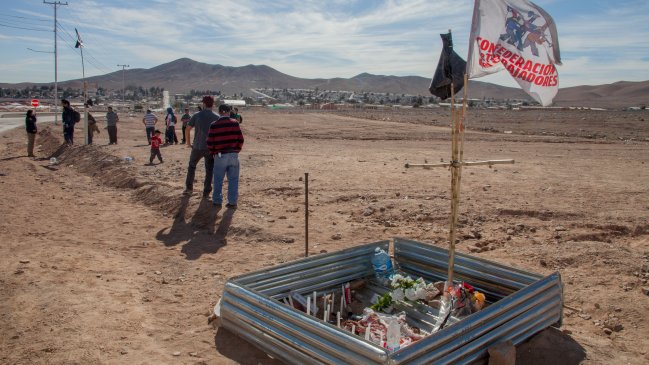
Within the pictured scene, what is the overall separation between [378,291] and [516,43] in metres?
2.77

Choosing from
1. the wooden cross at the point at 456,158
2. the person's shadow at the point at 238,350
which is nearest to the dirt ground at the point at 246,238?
the person's shadow at the point at 238,350

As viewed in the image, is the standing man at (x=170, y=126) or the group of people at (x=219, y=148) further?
the standing man at (x=170, y=126)

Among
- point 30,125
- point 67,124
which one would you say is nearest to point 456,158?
point 30,125

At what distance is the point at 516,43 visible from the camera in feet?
14.7

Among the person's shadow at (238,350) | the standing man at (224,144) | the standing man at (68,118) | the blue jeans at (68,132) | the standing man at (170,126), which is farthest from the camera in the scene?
the standing man at (170,126)

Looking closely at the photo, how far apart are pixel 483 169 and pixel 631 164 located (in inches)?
199

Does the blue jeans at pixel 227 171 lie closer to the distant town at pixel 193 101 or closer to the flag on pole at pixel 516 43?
the flag on pole at pixel 516 43

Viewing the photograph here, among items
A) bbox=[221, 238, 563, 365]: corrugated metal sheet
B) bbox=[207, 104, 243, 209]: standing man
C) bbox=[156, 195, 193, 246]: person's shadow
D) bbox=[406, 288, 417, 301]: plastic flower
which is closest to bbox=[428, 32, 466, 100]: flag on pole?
bbox=[221, 238, 563, 365]: corrugated metal sheet

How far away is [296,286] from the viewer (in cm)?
514

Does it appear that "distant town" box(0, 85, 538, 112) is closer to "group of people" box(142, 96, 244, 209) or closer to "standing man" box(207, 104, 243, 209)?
"group of people" box(142, 96, 244, 209)

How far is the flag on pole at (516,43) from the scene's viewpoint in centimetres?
449

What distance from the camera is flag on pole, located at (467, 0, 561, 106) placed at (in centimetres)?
449

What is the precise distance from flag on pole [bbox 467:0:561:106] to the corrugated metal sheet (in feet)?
5.64

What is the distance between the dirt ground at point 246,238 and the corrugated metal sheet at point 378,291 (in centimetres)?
28
